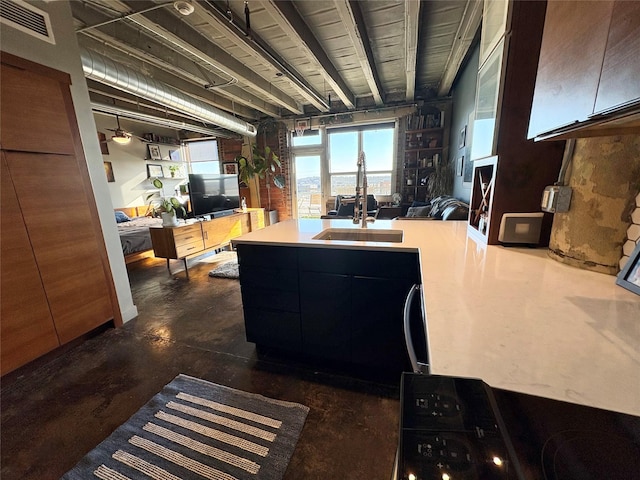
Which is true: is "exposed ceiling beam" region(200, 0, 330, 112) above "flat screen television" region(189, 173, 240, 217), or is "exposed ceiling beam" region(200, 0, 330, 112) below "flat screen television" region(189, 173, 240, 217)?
above

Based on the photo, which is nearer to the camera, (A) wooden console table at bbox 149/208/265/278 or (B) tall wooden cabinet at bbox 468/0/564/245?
(B) tall wooden cabinet at bbox 468/0/564/245

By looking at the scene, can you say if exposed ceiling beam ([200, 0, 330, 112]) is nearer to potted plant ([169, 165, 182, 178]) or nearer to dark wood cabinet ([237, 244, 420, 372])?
dark wood cabinet ([237, 244, 420, 372])

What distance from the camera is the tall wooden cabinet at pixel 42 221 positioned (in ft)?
5.20

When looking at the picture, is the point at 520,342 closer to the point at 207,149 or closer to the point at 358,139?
the point at 358,139

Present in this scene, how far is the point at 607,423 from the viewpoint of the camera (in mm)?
378

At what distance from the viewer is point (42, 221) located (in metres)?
1.75

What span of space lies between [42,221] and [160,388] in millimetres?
1391

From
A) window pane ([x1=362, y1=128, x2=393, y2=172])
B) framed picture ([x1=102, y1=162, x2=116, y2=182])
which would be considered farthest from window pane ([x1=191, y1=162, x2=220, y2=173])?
window pane ([x1=362, y1=128, x2=393, y2=172])

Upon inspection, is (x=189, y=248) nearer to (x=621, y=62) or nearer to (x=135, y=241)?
(x=135, y=241)

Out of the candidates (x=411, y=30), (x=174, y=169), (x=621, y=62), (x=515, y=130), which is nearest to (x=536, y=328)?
(x=621, y=62)

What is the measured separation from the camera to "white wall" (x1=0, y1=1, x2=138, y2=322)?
165 cm

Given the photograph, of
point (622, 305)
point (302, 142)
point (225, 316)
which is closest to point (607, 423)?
point (622, 305)

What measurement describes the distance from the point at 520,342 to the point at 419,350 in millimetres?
654

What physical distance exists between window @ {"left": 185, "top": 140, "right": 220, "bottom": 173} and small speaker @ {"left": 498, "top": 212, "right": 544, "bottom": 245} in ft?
23.5
